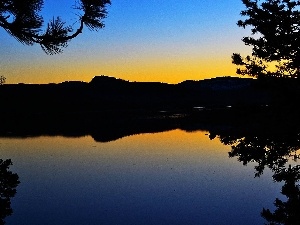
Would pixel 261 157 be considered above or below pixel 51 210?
above

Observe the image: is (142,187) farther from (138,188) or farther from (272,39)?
(272,39)

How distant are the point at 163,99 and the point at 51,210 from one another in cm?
15389

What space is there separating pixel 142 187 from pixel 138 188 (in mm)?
312

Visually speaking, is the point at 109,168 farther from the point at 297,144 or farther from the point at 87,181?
the point at 297,144

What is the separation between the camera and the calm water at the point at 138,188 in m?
17.8

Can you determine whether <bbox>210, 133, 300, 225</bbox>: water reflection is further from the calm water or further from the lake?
the calm water

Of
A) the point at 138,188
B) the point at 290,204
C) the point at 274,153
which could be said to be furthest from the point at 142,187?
the point at 290,204

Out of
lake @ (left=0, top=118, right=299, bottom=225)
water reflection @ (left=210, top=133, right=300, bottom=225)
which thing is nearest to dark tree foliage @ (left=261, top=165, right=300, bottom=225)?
water reflection @ (left=210, top=133, right=300, bottom=225)

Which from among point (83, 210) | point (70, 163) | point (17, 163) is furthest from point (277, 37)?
point (17, 163)

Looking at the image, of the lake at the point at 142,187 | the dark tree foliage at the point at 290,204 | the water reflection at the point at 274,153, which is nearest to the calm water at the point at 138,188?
the lake at the point at 142,187

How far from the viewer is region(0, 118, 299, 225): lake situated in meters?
17.6

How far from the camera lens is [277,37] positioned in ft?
31.6

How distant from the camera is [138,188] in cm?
2334

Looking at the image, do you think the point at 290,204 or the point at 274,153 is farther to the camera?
the point at 274,153
